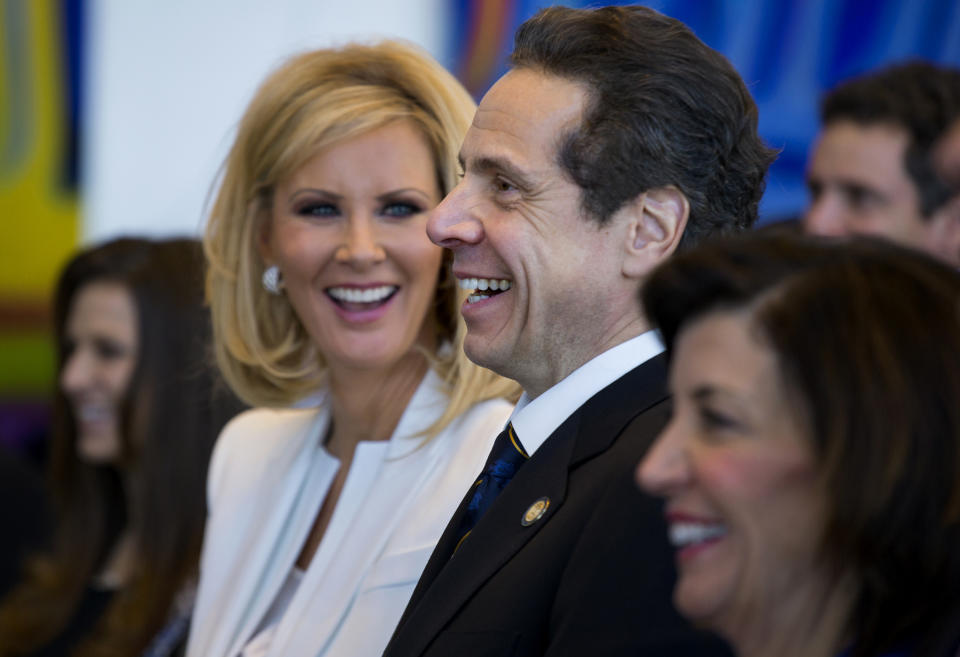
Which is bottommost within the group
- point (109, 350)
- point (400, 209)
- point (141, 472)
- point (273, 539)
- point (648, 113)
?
point (141, 472)

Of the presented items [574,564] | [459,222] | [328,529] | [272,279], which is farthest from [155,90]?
[574,564]

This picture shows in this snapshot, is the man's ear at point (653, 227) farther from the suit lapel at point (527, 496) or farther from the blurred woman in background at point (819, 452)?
the blurred woman in background at point (819, 452)

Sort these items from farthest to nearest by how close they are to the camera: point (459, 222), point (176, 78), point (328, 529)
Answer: point (176, 78), point (328, 529), point (459, 222)

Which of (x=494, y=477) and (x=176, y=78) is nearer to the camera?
(x=494, y=477)

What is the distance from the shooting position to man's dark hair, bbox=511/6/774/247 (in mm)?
1576

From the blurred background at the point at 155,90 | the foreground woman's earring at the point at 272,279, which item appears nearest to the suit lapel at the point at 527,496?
the foreground woman's earring at the point at 272,279

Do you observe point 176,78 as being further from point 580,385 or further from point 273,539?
point 580,385

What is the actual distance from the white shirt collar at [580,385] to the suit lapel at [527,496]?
0.07 ft

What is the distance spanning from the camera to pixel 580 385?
160cm

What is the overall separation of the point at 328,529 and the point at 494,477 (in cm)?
66

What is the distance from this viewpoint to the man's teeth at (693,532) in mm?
1096

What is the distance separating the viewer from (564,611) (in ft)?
4.42

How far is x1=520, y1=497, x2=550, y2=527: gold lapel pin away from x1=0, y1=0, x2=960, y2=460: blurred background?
102 inches

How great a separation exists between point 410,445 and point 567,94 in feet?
2.61
